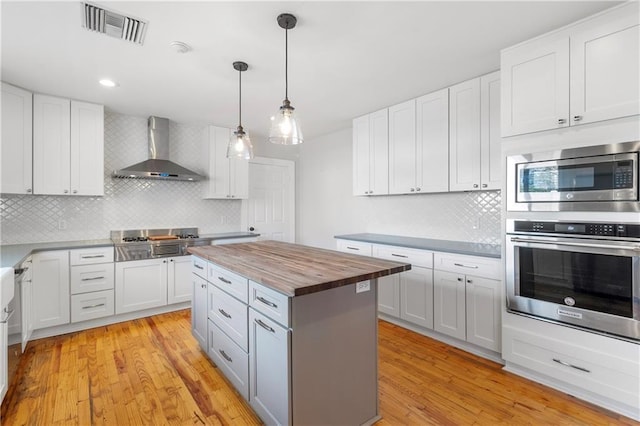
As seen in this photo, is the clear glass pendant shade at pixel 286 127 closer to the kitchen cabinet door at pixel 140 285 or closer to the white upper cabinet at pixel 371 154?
the white upper cabinet at pixel 371 154

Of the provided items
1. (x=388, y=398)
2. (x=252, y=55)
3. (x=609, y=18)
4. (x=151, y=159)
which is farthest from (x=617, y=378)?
(x=151, y=159)

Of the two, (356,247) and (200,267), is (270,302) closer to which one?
(200,267)

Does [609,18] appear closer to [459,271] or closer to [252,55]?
[459,271]

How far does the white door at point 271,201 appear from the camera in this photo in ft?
16.3

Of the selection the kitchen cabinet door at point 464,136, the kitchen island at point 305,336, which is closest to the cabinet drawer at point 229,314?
the kitchen island at point 305,336

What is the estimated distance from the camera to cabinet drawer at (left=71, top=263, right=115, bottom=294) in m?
3.13

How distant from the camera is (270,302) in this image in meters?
1.62

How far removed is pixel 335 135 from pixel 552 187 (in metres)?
3.19

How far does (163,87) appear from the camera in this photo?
9.72ft

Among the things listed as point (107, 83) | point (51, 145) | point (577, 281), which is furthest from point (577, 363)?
point (51, 145)

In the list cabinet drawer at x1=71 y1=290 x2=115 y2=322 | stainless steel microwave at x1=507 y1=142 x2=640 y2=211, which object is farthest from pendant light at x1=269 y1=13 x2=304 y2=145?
cabinet drawer at x1=71 y1=290 x2=115 y2=322

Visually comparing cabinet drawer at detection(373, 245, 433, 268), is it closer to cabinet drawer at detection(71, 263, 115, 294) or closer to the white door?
the white door

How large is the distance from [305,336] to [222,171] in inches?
132

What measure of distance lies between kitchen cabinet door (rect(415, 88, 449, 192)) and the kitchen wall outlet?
1739 mm
